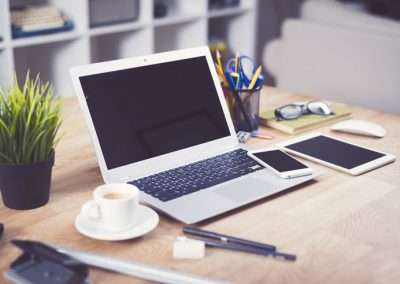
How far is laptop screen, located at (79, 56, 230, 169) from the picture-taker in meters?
1.17

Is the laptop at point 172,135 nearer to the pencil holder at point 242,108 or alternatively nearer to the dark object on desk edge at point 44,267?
the pencil holder at point 242,108

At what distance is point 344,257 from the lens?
3.05 feet

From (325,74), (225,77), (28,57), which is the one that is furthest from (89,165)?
(28,57)

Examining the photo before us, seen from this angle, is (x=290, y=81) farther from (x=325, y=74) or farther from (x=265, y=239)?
(x=265, y=239)

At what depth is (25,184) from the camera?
1025mm

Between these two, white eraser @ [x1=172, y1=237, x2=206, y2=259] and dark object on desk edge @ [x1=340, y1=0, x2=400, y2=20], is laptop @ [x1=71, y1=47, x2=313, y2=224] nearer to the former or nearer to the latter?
white eraser @ [x1=172, y1=237, x2=206, y2=259]

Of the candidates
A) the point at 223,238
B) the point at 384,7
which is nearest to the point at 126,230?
the point at 223,238

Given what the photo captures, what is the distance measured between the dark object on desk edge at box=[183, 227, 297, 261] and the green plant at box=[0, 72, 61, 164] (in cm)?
29

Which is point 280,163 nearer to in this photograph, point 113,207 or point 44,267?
point 113,207

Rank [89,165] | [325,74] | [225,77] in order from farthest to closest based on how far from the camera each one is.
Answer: [325,74] → [225,77] → [89,165]

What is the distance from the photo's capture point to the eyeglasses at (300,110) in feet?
5.07

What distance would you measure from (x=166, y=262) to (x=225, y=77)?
0.66 meters

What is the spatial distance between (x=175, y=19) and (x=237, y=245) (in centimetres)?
232

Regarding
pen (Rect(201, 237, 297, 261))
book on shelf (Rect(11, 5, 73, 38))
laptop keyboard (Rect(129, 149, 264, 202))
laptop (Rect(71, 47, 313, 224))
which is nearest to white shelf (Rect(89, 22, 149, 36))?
book on shelf (Rect(11, 5, 73, 38))
